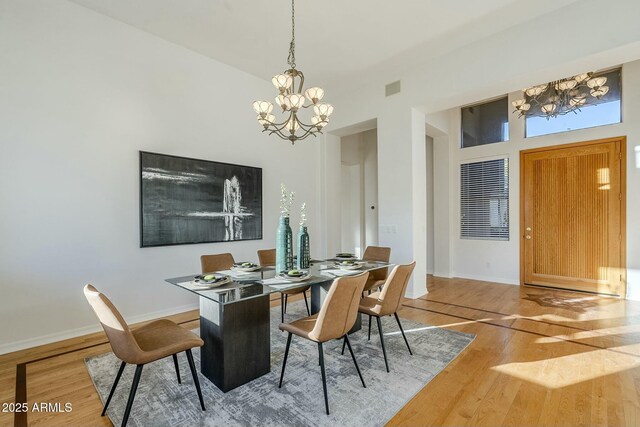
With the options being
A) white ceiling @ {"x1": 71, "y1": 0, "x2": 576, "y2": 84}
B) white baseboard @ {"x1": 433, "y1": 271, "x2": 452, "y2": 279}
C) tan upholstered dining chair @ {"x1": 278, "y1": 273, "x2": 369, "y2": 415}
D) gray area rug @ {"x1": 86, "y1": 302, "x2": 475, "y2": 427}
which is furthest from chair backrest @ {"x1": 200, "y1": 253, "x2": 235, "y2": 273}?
white baseboard @ {"x1": 433, "y1": 271, "x2": 452, "y2": 279}

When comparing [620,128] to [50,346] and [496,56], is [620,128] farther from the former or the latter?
[50,346]

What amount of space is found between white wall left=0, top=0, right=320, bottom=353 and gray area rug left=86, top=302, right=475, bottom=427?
98 centimetres

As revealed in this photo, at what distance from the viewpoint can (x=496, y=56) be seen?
3.75 metres

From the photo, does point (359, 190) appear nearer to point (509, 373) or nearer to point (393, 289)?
point (393, 289)

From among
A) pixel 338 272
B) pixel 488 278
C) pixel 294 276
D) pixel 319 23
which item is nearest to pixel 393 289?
pixel 338 272

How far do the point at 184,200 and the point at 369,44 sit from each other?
3282 mm

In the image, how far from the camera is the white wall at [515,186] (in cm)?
434

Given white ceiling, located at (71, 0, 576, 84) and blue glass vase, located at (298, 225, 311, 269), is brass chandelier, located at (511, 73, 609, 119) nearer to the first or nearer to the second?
white ceiling, located at (71, 0, 576, 84)

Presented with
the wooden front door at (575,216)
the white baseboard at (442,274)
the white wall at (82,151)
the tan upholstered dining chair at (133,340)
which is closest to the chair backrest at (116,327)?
the tan upholstered dining chair at (133,340)

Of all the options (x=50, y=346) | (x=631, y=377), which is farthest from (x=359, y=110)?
(x=50, y=346)

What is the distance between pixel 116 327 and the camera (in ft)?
5.37

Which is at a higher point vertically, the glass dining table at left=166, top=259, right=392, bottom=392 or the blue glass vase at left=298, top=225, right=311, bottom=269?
the blue glass vase at left=298, top=225, right=311, bottom=269

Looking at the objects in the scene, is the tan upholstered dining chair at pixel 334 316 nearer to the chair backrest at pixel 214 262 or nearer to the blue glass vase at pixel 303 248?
the blue glass vase at pixel 303 248

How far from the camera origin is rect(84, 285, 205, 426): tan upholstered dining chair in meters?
1.63
